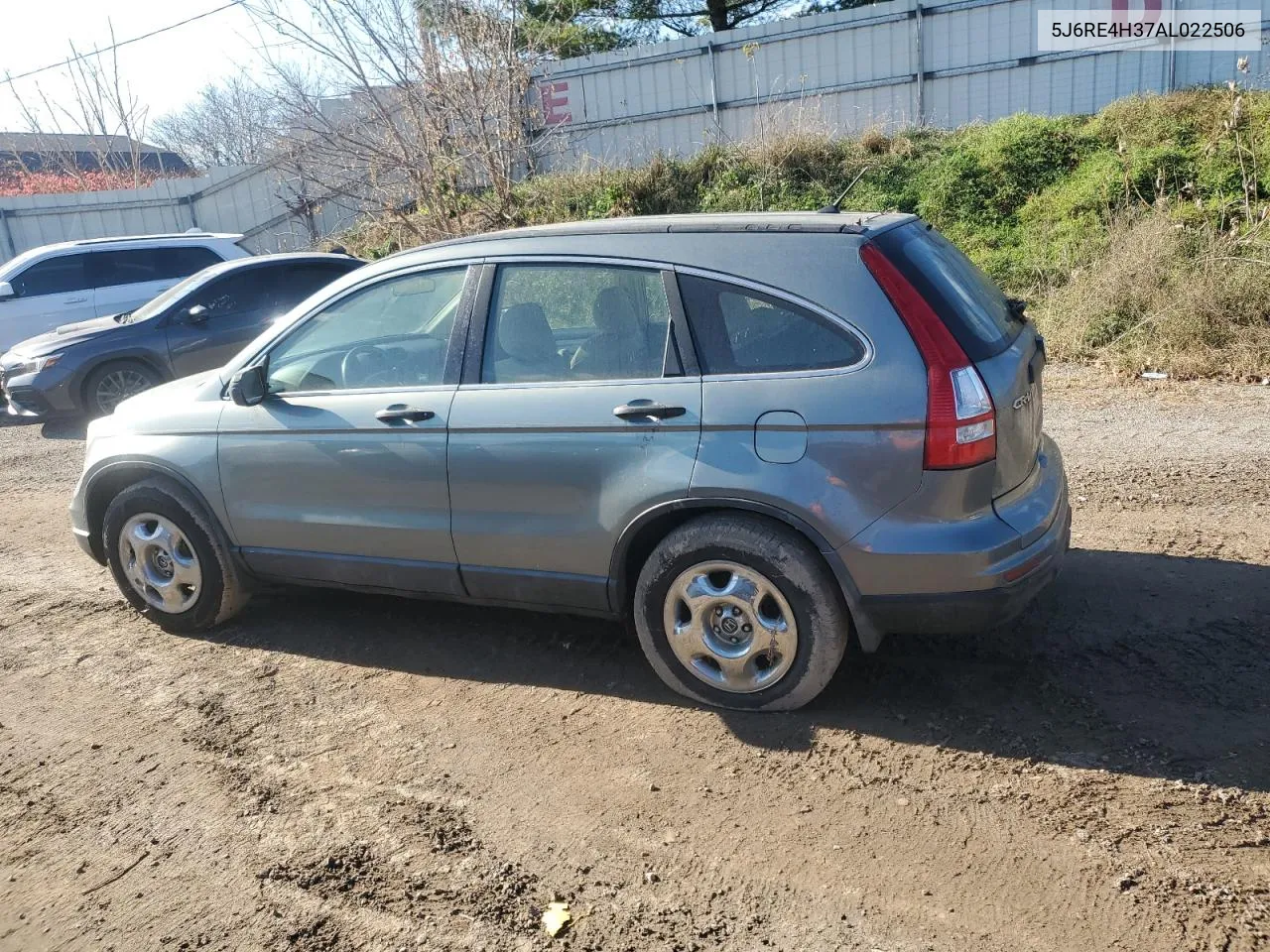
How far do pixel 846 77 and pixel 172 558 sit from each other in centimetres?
1362

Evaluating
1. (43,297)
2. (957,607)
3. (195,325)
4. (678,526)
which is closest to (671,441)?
(678,526)

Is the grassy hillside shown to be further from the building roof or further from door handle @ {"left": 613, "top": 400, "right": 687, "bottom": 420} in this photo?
the building roof

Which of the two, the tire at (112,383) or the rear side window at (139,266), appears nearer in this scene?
the tire at (112,383)

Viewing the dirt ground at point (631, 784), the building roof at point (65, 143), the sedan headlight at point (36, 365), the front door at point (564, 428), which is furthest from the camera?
the building roof at point (65, 143)

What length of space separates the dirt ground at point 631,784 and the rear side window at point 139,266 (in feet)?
29.1

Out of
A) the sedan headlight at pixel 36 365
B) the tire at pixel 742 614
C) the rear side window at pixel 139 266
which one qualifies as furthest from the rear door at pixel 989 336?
the rear side window at pixel 139 266

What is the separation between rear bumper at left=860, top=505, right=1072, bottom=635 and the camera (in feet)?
11.6

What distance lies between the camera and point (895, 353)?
351cm

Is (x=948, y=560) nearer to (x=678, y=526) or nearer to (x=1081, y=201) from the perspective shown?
(x=678, y=526)

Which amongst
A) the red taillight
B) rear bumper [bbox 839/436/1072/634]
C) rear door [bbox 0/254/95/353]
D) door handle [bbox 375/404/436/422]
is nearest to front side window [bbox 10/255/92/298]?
rear door [bbox 0/254/95/353]

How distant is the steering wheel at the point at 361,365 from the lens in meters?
4.53

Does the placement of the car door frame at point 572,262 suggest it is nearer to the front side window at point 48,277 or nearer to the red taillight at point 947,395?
the red taillight at point 947,395

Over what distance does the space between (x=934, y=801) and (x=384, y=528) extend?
2423 millimetres

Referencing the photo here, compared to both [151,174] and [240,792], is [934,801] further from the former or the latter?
[151,174]
